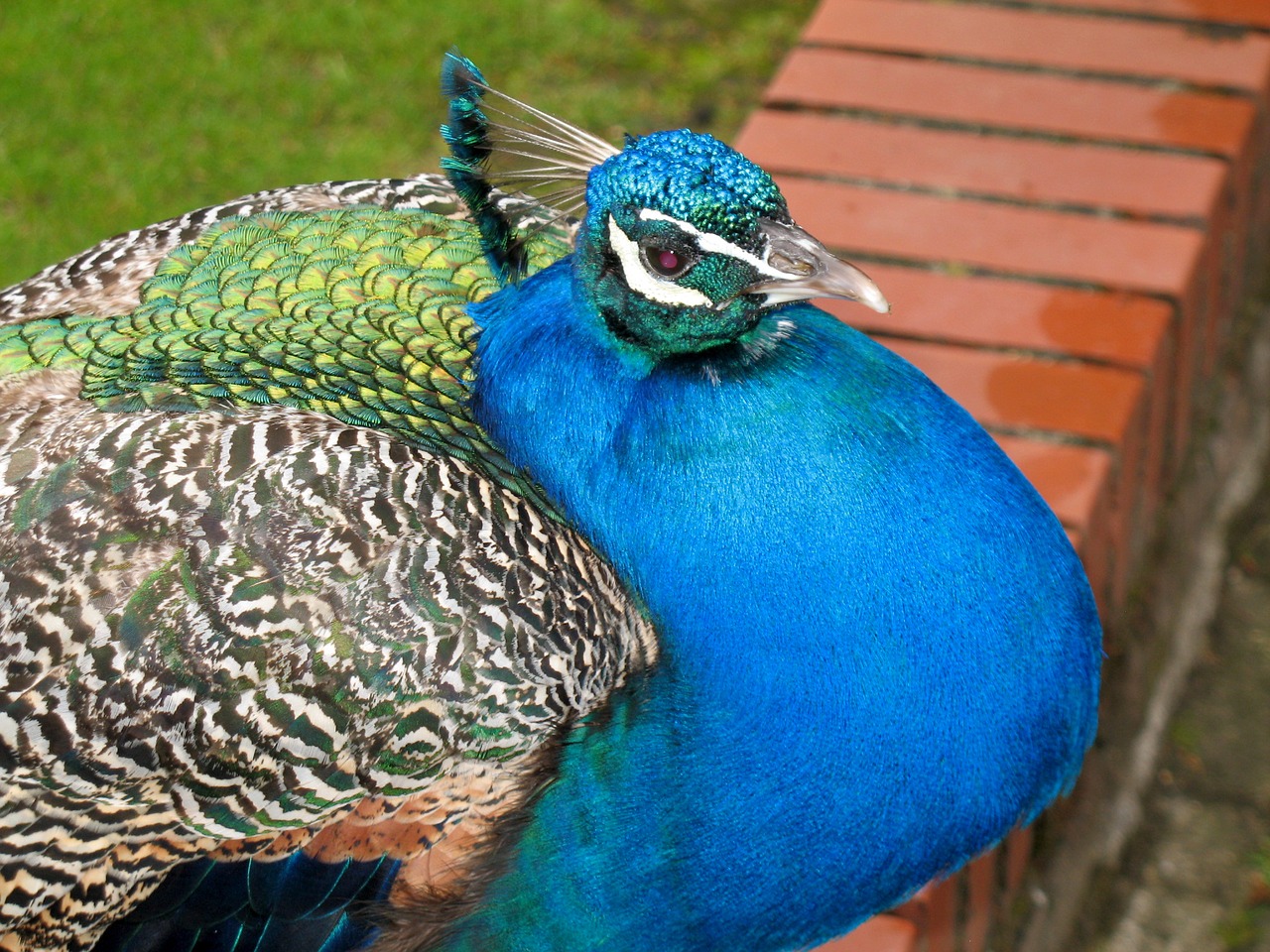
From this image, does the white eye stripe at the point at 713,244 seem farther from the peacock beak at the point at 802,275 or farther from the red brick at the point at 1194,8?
the red brick at the point at 1194,8

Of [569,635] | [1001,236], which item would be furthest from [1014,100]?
[569,635]

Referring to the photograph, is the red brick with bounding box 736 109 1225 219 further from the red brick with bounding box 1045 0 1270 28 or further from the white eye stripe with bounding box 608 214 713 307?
the white eye stripe with bounding box 608 214 713 307

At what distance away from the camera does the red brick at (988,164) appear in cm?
280

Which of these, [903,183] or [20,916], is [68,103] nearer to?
[903,183]

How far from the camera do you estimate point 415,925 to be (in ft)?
5.78

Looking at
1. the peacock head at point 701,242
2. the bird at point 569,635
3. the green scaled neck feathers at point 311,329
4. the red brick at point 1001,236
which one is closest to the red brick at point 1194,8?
the red brick at point 1001,236

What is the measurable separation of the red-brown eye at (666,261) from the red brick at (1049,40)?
5.46 ft

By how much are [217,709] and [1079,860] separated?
5.02 feet

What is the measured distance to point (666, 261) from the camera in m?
1.59

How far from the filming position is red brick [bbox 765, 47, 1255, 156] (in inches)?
114

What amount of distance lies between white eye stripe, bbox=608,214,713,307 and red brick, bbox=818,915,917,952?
910mm

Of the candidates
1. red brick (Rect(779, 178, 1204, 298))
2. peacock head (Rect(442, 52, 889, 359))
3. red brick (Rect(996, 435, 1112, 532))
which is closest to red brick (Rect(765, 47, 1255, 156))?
red brick (Rect(779, 178, 1204, 298))

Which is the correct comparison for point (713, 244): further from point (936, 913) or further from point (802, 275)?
point (936, 913)

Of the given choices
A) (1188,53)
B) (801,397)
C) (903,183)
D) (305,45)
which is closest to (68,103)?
(305,45)
